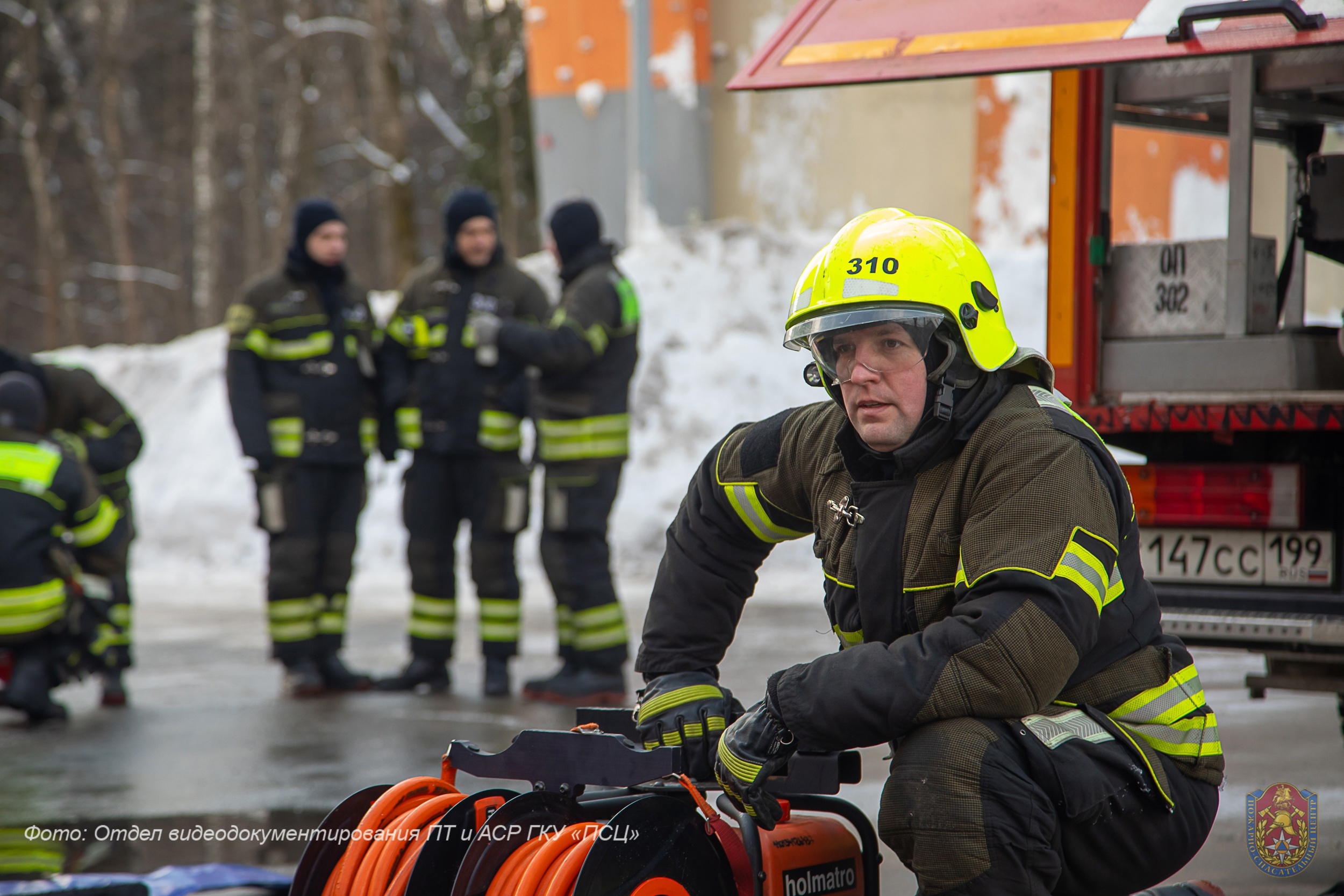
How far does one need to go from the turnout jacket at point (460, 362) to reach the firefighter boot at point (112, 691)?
1.64m

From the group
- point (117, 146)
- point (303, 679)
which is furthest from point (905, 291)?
point (117, 146)

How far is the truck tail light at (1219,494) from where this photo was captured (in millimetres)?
4137

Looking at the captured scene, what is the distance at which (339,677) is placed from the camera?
6660 mm

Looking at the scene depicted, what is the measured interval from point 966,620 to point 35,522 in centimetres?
457

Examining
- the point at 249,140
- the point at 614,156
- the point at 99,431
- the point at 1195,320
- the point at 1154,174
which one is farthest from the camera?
the point at 249,140

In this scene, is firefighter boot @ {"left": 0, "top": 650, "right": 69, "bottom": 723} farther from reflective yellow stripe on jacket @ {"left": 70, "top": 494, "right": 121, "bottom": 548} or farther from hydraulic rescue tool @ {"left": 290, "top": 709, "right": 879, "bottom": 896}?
hydraulic rescue tool @ {"left": 290, "top": 709, "right": 879, "bottom": 896}

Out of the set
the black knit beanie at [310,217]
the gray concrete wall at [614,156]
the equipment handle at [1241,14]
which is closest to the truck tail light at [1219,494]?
the equipment handle at [1241,14]

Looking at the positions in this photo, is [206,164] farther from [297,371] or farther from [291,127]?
[297,371]

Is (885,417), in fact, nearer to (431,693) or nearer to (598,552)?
(598,552)

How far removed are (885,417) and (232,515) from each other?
10.6 metres

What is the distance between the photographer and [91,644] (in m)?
6.11

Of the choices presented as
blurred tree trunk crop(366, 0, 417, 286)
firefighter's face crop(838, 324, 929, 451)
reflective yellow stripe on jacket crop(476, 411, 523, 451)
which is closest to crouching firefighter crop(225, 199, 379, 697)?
reflective yellow stripe on jacket crop(476, 411, 523, 451)

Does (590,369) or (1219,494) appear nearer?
(1219,494)

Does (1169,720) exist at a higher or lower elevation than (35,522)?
higher
